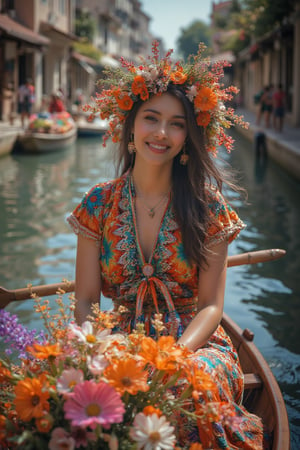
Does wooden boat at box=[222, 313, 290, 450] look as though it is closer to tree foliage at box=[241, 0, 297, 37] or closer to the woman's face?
the woman's face

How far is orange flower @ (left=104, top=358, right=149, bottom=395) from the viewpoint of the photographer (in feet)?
4.63

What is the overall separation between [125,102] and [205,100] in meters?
0.36

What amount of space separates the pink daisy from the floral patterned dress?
120 centimetres

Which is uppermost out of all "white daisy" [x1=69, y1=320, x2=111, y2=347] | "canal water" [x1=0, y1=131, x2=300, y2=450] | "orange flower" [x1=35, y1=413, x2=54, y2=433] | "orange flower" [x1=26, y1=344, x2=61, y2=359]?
"white daisy" [x1=69, y1=320, x2=111, y2=347]

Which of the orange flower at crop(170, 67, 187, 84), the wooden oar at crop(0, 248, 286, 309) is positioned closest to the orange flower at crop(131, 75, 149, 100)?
the orange flower at crop(170, 67, 187, 84)

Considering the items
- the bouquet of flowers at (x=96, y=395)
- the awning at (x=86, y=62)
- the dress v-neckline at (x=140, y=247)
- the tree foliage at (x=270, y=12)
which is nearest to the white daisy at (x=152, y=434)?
the bouquet of flowers at (x=96, y=395)

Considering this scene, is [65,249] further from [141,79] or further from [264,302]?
[141,79]

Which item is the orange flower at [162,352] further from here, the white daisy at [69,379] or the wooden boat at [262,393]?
the wooden boat at [262,393]

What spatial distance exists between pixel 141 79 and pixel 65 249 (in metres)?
4.57

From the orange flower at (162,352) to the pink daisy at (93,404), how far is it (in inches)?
6.6

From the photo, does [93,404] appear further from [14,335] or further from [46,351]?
[14,335]

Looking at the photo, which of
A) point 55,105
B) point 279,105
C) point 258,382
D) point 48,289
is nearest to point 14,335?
point 258,382

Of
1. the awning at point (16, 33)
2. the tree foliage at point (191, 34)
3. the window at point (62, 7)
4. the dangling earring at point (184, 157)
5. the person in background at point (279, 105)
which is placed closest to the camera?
the dangling earring at point (184, 157)

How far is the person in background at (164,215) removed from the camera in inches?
102
